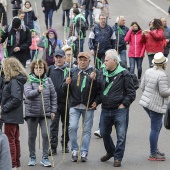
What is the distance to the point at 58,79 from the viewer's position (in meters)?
11.8

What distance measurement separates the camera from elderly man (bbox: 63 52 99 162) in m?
11.2

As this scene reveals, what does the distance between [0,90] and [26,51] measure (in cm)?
614

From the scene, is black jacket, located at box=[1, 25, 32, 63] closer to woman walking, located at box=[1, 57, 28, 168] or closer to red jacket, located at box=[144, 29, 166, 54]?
red jacket, located at box=[144, 29, 166, 54]

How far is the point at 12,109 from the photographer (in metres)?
10.5

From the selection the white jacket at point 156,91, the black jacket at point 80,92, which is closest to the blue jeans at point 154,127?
the white jacket at point 156,91

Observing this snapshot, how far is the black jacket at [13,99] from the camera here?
34.3 ft

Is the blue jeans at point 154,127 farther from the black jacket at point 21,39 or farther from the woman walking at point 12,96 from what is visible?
the black jacket at point 21,39

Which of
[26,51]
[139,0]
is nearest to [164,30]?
[26,51]

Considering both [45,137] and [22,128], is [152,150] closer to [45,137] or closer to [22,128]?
[45,137]

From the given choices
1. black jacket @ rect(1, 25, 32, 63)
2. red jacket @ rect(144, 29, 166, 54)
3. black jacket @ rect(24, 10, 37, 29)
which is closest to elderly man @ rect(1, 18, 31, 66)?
black jacket @ rect(1, 25, 32, 63)

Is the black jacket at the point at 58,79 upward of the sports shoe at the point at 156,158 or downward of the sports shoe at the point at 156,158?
upward

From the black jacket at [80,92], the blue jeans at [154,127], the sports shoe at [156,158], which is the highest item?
the black jacket at [80,92]

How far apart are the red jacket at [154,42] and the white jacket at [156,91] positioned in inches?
234

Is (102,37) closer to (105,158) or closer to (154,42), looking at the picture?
(154,42)
